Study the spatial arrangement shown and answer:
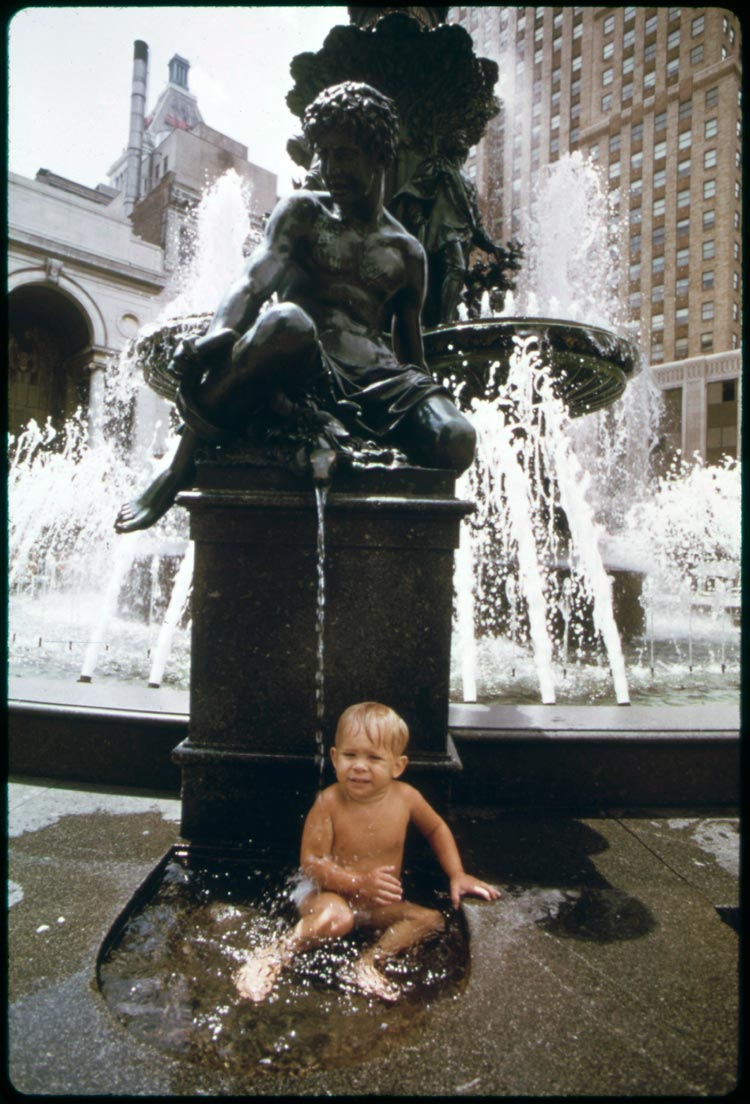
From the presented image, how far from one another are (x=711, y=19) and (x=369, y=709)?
71724 millimetres

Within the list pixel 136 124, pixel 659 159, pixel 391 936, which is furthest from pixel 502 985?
pixel 659 159

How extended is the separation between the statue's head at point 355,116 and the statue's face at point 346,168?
0.02m

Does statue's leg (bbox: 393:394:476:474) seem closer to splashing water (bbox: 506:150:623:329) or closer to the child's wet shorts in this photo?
the child's wet shorts

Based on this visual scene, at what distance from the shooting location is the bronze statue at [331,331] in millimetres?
2531

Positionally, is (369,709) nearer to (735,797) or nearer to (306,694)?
(306,694)

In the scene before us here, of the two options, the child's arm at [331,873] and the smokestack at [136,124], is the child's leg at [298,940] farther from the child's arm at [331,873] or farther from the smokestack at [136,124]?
the smokestack at [136,124]

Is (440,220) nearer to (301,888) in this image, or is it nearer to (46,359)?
(301,888)

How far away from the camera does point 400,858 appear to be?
7.02 ft

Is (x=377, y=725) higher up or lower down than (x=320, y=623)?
lower down

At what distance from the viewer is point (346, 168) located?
274cm

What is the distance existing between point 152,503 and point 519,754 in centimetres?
185

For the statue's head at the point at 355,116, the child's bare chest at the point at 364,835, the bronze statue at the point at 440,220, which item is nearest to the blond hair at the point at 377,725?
the child's bare chest at the point at 364,835

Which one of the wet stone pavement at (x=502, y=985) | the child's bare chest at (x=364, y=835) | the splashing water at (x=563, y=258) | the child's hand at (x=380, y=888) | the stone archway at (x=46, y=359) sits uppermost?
the splashing water at (x=563, y=258)

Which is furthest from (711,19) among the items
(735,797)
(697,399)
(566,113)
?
(735,797)
